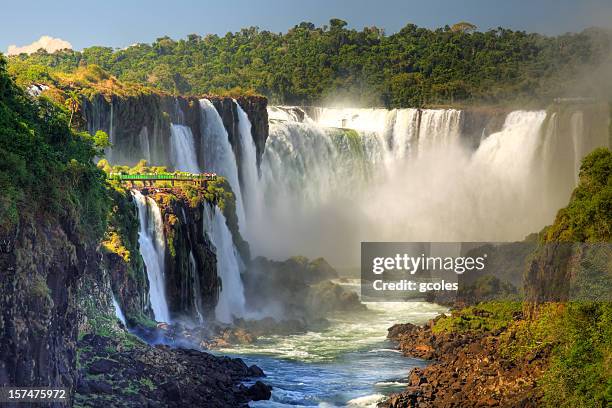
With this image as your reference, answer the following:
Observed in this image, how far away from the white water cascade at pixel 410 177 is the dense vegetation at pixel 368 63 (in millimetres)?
22388

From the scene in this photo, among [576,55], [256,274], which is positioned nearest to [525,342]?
[256,274]

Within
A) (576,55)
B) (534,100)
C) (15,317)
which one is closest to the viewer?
(15,317)

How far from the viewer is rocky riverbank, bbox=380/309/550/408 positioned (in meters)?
35.8

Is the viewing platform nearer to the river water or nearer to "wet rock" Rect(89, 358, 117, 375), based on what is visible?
the river water

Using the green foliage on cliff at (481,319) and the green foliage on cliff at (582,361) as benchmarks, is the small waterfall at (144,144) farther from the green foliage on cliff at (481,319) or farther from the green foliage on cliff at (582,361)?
the green foliage on cliff at (582,361)

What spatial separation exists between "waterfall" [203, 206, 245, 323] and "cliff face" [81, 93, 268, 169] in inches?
221

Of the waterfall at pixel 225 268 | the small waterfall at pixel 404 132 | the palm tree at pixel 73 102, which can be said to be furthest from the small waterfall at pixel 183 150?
the small waterfall at pixel 404 132

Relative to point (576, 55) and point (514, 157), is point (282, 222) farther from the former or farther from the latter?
point (576, 55)

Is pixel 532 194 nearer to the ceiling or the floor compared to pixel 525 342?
nearer to the ceiling

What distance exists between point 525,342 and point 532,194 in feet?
140

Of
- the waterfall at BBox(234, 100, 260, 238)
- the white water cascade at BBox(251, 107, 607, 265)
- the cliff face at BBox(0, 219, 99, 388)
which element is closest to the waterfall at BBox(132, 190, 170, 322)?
the cliff face at BBox(0, 219, 99, 388)

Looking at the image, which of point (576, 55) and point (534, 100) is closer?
point (534, 100)

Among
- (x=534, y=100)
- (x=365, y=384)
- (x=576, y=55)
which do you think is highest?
(x=576, y=55)

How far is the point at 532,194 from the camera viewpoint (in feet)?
268
